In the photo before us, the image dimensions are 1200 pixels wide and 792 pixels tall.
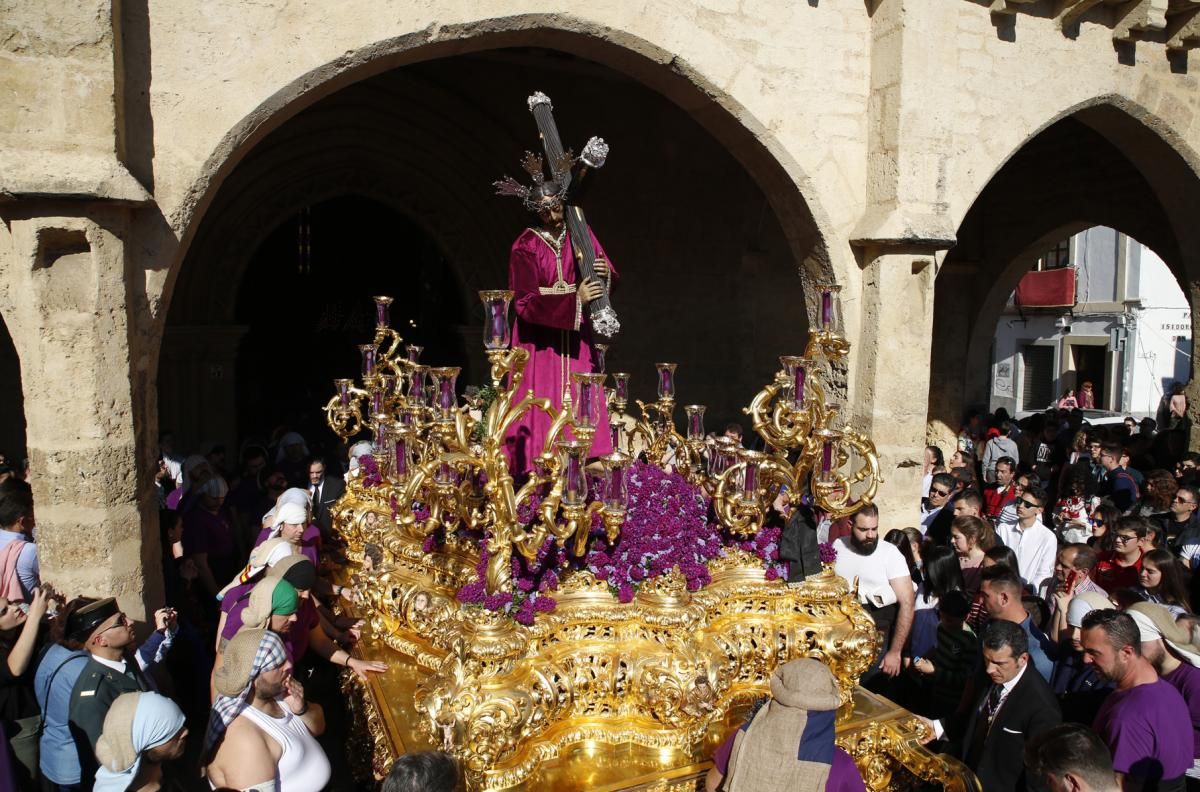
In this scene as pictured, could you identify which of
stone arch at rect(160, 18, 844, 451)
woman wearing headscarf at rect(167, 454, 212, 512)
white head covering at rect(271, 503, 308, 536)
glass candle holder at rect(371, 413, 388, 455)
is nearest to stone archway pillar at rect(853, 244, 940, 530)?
stone arch at rect(160, 18, 844, 451)

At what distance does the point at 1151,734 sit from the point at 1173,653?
0.64 m

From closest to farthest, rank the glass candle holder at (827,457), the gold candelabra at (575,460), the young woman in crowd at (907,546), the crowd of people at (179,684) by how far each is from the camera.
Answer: the crowd of people at (179,684) < the gold candelabra at (575,460) < the glass candle holder at (827,457) < the young woman in crowd at (907,546)

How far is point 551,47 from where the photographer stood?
17.1 ft

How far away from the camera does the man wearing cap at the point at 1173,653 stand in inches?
110

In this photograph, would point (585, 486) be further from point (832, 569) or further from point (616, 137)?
point (616, 137)

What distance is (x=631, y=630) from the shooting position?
10.8 feet

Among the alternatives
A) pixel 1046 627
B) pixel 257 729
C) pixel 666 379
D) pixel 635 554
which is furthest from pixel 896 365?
pixel 257 729

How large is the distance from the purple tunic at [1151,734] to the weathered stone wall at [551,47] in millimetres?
3244

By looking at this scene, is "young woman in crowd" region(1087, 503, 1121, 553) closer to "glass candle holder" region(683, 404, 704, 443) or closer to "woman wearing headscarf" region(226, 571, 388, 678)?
"glass candle holder" region(683, 404, 704, 443)

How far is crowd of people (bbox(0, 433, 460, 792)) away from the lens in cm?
248

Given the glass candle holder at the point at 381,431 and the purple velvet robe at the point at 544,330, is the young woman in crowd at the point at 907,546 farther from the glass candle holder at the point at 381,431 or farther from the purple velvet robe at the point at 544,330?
the glass candle holder at the point at 381,431

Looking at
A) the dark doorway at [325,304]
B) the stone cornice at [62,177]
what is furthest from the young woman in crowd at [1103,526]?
the dark doorway at [325,304]

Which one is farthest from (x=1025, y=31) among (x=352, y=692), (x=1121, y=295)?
(x=1121, y=295)

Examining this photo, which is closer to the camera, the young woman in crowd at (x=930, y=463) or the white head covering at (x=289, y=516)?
the white head covering at (x=289, y=516)
